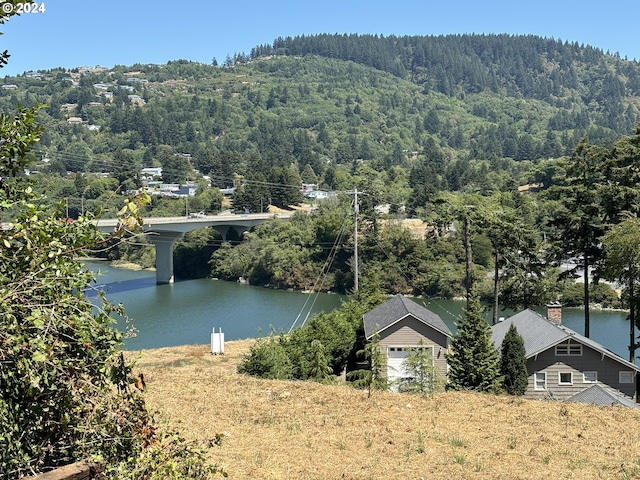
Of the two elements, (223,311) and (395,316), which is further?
(223,311)

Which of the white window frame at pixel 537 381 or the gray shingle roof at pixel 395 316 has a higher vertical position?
the gray shingle roof at pixel 395 316

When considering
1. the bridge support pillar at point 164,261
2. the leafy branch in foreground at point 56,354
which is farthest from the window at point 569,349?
the bridge support pillar at point 164,261

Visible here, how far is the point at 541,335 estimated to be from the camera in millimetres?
18875

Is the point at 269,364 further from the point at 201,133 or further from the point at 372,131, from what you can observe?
the point at 372,131

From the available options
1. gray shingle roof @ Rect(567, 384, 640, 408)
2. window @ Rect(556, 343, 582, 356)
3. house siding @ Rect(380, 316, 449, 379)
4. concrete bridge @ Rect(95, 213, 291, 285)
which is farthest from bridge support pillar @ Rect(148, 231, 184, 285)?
gray shingle roof @ Rect(567, 384, 640, 408)

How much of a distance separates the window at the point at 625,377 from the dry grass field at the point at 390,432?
30.2 feet

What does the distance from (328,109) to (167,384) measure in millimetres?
158569

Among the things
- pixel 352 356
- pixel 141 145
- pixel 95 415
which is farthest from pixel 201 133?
pixel 95 415

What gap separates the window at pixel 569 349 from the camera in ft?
59.6

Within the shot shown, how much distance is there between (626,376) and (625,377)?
0.04m

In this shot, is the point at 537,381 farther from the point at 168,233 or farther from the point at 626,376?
the point at 168,233

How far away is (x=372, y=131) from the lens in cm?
15200

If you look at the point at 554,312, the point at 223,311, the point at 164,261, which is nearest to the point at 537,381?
the point at 554,312

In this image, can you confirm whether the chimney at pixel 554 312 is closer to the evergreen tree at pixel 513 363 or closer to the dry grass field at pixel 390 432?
the evergreen tree at pixel 513 363
